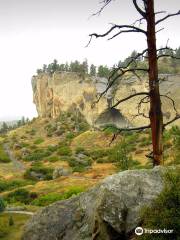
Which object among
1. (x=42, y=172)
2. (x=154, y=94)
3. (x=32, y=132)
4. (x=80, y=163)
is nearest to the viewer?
(x=154, y=94)

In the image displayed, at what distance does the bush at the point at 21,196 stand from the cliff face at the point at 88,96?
5470 centimetres

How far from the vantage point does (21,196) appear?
171 feet

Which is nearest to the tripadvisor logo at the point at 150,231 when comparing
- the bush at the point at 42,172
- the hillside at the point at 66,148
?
the hillside at the point at 66,148

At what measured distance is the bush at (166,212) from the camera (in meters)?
9.33

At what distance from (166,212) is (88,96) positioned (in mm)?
115249

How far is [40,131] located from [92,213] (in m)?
110

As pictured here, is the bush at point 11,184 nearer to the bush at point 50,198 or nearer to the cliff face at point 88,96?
the bush at point 50,198

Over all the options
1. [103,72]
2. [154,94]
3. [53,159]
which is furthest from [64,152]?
[154,94]

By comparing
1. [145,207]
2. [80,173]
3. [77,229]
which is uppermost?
[145,207]

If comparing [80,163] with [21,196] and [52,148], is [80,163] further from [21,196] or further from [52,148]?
[21,196]

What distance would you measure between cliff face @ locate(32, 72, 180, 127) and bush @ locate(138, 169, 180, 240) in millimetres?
90562

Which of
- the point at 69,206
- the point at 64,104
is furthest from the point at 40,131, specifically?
the point at 69,206

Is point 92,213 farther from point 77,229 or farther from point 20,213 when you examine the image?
point 20,213

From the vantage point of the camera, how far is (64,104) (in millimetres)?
128500
